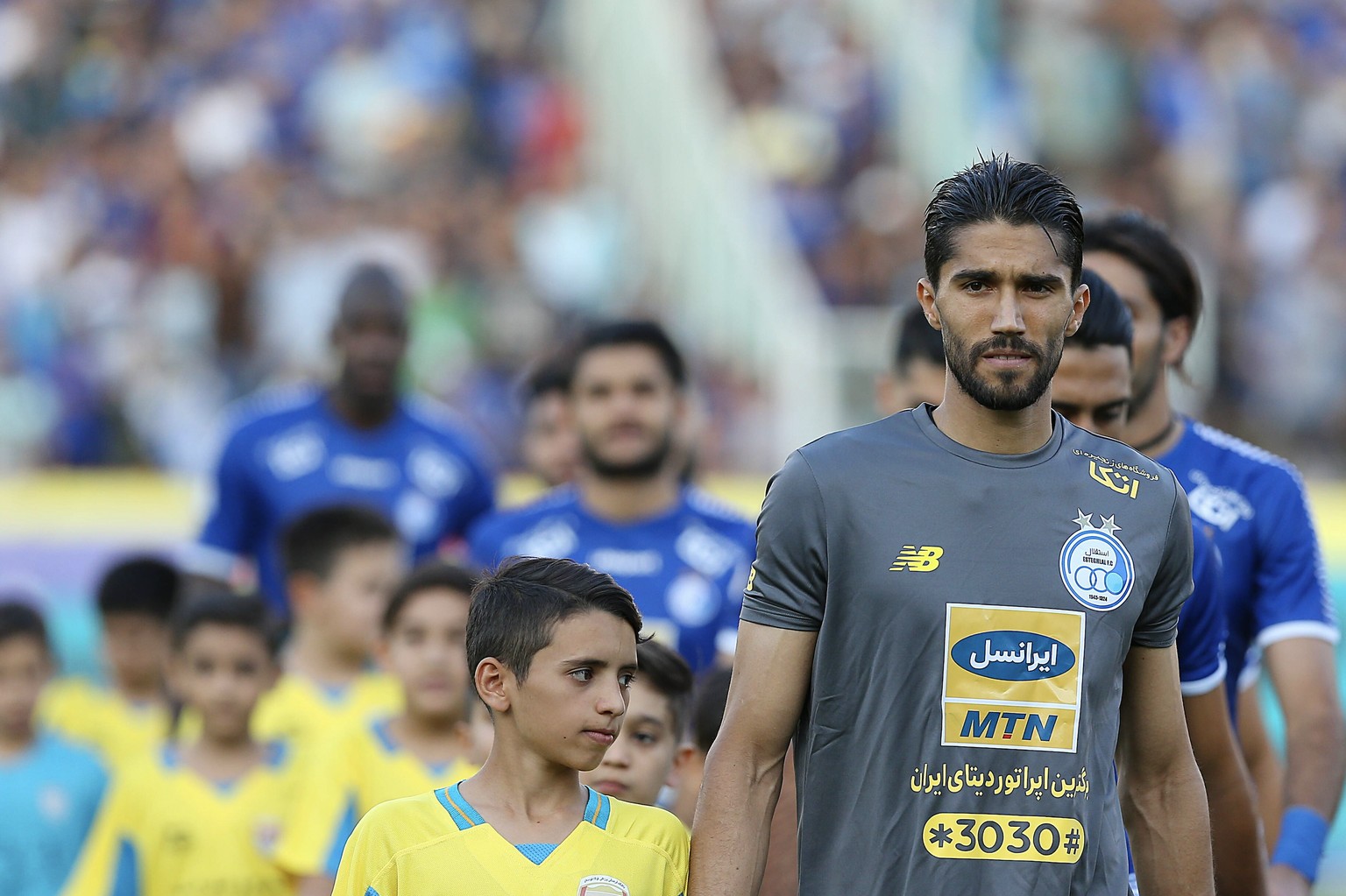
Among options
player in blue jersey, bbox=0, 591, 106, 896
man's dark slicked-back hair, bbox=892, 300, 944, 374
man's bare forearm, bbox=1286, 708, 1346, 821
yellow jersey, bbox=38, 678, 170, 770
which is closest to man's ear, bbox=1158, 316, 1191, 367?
man's dark slicked-back hair, bbox=892, 300, 944, 374

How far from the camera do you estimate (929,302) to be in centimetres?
343

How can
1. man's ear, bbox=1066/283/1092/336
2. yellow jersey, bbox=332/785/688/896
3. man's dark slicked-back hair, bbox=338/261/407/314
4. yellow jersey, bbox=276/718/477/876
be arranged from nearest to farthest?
man's ear, bbox=1066/283/1092/336
yellow jersey, bbox=332/785/688/896
yellow jersey, bbox=276/718/477/876
man's dark slicked-back hair, bbox=338/261/407/314

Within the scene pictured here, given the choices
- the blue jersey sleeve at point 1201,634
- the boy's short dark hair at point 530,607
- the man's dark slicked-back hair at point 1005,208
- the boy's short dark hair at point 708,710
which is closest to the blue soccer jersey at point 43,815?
the boy's short dark hair at point 708,710

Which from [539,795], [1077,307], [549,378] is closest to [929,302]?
[1077,307]

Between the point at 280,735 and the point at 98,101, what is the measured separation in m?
11.5

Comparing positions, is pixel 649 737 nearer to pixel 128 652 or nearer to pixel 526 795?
pixel 526 795

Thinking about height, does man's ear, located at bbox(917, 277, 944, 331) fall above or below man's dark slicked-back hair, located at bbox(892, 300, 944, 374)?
below

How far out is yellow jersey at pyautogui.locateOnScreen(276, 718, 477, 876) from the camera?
5.29 metres

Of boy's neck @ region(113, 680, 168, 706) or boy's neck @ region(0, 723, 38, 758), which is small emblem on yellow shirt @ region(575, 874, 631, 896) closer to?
boy's neck @ region(0, 723, 38, 758)

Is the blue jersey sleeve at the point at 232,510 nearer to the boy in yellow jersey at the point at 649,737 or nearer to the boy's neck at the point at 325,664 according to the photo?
the boy's neck at the point at 325,664

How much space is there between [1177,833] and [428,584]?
2.78 m

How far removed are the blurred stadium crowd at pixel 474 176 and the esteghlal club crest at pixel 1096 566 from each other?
10.6 m

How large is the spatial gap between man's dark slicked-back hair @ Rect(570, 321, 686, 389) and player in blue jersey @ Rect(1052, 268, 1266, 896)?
229 centimetres

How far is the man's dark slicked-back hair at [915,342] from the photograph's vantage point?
5559mm
